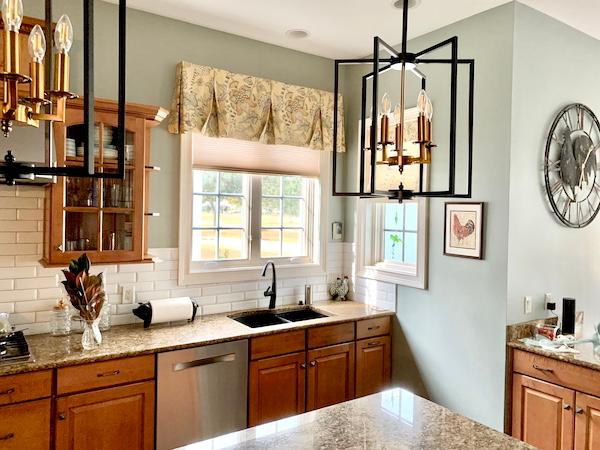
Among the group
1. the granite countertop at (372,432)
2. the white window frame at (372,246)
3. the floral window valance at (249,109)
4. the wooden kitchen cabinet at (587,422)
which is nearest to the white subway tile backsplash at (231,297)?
the white window frame at (372,246)

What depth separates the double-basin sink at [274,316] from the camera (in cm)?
339

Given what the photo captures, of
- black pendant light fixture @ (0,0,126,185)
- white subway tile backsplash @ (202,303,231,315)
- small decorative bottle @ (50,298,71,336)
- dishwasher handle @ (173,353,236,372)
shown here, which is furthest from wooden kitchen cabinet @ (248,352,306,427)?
black pendant light fixture @ (0,0,126,185)

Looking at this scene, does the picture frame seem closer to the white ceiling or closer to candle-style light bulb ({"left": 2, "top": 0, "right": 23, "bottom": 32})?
the white ceiling

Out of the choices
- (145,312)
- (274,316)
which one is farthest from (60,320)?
(274,316)

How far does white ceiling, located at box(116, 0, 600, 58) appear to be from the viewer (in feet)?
9.37

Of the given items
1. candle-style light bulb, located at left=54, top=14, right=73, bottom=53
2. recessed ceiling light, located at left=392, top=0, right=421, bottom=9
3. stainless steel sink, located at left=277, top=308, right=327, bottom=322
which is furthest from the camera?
stainless steel sink, located at left=277, top=308, right=327, bottom=322

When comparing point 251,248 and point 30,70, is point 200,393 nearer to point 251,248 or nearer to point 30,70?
point 251,248

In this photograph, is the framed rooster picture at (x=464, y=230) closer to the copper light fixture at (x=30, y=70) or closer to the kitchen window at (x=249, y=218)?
the kitchen window at (x=249, y=218)

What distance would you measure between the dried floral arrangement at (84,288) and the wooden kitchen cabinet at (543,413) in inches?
97.6

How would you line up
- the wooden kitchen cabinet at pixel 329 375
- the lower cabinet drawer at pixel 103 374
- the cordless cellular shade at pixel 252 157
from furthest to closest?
1. the cordless cellular shade at pixel 252 157
2. the wooden kitchen cabinet at pixel 329 375
3. the lower cabinet drawer at pixel 103 374

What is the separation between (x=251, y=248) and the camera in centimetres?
363

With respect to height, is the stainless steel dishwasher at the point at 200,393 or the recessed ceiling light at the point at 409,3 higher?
the recessed ceiling light at the point at 409,3

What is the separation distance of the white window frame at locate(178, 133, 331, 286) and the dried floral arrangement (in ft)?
2.62

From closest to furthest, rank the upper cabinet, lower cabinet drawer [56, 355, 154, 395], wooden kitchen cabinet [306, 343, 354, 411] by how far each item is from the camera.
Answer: lower cabinet drawer [56, 355, 154, 395] < the upper cabinet < wooden kitchen cabinet [306, 343, 354, 411]
